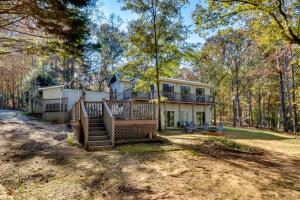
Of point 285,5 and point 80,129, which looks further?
point 80,129

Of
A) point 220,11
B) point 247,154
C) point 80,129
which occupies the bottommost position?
point 247,154

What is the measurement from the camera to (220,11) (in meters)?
10.0

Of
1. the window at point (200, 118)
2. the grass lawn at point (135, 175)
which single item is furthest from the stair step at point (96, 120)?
the window at point (200, 118)

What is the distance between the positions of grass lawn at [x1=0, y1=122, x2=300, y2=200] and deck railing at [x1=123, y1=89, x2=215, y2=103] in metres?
13.7

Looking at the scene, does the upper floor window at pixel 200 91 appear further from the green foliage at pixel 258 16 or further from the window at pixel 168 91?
the green foliage at pixel 258 16

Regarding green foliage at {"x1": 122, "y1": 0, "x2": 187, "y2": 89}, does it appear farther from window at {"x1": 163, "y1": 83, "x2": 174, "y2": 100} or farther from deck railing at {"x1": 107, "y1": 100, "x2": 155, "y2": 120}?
window at {"x1": 163, "y1": 83, "x2": 174, "y2": 100}

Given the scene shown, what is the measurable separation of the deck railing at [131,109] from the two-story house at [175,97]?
424 inches

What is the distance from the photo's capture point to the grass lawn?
4871 millimetres

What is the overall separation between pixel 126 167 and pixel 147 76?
34.4 feet

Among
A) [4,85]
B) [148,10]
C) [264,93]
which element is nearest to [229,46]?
[264,93]

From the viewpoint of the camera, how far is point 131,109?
35.3ft

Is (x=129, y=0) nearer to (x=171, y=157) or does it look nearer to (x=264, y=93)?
(x=171, y=157)

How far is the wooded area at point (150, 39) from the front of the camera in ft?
25.8

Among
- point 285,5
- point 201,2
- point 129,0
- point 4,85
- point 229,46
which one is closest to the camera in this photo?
point 285,5
